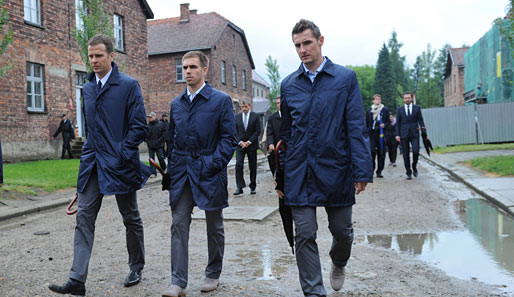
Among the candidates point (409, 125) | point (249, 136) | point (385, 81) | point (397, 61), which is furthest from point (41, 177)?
point (397, 61)

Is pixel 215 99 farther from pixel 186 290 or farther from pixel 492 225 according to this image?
pixel 492 225

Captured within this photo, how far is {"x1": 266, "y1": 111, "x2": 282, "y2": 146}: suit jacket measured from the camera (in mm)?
9695

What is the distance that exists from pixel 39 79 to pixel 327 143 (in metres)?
17.8

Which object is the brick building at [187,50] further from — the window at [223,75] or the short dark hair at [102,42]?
the short dark hair at [102,42]

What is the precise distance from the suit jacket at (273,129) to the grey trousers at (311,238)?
19.6 feet

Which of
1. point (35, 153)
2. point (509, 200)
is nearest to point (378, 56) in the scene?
point (35, 153)

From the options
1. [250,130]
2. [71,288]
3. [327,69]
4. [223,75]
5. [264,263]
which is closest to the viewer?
[327,69]

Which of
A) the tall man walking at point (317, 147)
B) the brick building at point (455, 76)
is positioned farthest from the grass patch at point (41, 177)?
the brick building at point (455, 76)

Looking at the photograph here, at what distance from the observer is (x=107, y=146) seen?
13.4ft

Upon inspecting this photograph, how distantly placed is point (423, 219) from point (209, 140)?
167 inches

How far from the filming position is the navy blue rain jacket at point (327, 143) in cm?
355

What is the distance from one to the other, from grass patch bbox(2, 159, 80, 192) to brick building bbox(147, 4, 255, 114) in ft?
66.1

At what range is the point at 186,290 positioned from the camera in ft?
13.1

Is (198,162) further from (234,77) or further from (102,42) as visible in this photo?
(234,77)
